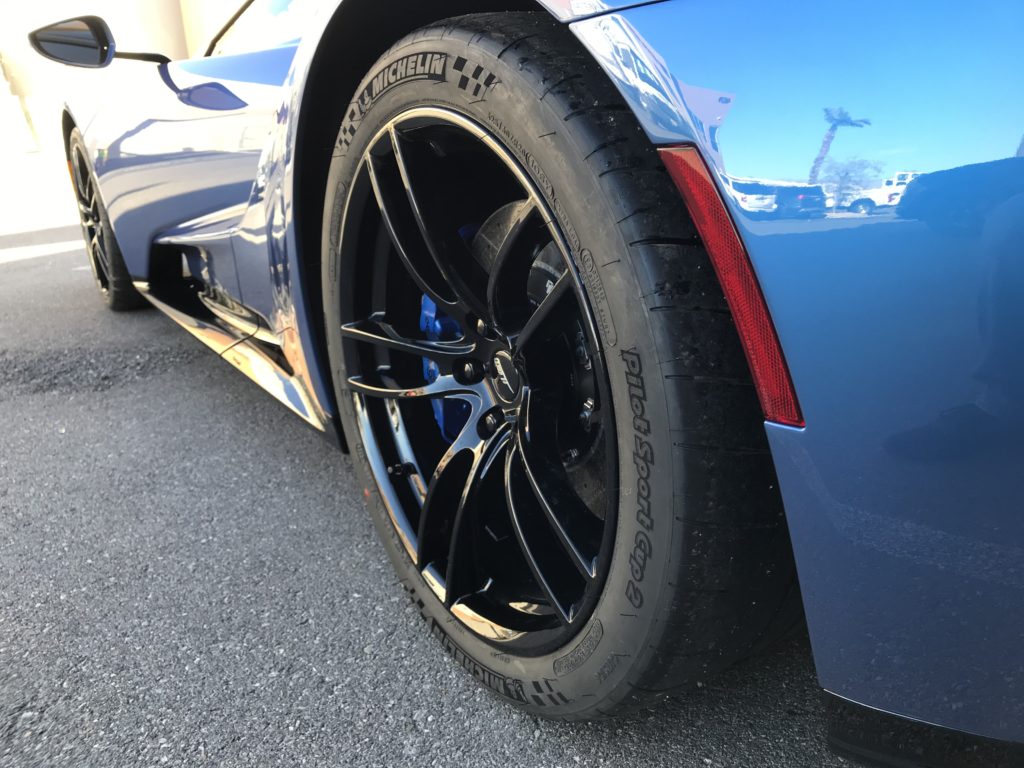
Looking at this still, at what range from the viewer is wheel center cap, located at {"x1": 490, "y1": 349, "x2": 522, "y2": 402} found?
125cm

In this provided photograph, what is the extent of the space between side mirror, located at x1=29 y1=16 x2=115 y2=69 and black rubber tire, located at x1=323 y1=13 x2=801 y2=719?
2.08m

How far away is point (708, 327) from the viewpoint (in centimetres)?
84

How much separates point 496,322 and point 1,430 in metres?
2.14

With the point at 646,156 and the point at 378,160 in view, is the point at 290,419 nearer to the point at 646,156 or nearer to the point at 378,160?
the point at 378,160

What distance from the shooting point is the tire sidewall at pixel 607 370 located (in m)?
0.87

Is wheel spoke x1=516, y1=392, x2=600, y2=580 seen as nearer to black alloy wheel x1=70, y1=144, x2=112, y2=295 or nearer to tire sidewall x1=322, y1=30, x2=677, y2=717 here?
tire sidewall x1=322, y1=30, x2=677, y2=717

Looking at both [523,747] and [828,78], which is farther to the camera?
[523,747]

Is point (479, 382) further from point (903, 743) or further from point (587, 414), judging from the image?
point (903, 743)

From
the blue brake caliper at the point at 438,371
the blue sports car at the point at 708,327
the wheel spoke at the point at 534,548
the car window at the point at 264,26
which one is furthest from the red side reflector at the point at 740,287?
the car window at the point at 264,26

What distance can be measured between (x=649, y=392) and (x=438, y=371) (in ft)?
2.48

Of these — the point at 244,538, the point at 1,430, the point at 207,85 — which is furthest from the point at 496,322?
the point at 1,430

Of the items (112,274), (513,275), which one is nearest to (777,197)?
(513,275)

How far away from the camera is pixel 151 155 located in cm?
237

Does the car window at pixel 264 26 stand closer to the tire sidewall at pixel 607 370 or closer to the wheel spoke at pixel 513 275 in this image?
the tire sidewall at pixel 607 370
